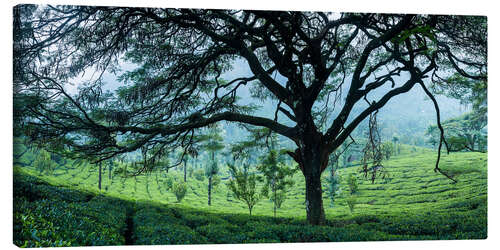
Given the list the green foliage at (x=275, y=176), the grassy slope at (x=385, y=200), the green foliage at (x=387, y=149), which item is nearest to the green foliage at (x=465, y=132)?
the grassy slope at (x=385, y=200)

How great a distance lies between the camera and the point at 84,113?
505 cm

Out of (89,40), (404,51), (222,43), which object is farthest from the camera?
(404,51)

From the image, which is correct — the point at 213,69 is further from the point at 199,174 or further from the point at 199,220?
the point at 199,220

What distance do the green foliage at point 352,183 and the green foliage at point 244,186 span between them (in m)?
1.74

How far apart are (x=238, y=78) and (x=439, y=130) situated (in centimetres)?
366

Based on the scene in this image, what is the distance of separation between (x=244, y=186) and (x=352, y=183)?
2062 millimetres

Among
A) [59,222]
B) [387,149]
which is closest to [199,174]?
[59,222]

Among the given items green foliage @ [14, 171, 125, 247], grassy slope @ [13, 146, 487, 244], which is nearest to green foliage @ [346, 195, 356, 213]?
grassy slope @ [13, 146, 487, 244]

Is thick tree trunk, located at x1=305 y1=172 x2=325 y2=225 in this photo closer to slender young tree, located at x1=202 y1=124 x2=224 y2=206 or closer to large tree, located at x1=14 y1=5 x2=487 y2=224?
large tree, located at x1=14 y1=5 x2=487 y2=224

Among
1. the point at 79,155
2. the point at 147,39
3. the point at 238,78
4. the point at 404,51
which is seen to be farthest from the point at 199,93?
the point at 404,51

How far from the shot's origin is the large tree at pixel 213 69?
4891 mm

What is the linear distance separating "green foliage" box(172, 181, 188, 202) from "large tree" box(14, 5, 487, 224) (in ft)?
2.14

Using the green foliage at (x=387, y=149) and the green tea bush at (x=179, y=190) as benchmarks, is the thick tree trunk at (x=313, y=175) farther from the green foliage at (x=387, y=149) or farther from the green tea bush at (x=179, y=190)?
the green tea bush at (x=179, y=190)

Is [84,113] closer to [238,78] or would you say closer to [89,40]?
[89,40]
